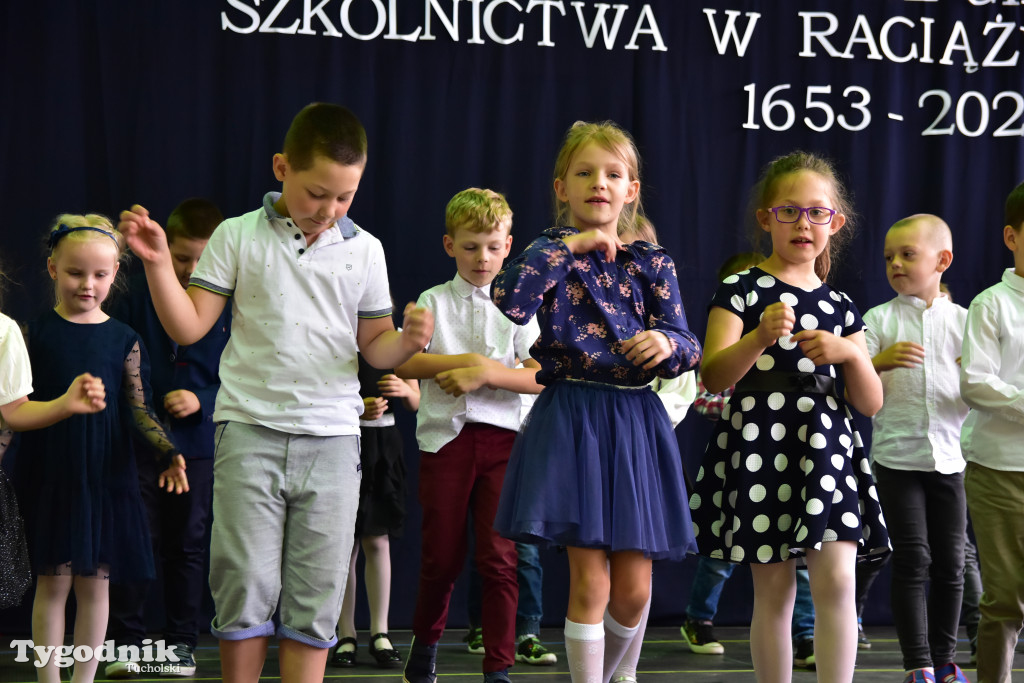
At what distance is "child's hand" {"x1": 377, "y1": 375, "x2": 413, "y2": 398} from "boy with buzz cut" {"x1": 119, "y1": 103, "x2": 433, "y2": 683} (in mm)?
1163

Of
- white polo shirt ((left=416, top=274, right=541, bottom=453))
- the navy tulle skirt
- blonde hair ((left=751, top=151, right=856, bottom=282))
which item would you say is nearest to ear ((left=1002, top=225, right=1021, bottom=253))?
blonde hair ((left=751, top=151, right=856, bottom=282))

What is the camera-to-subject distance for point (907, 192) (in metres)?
5.20

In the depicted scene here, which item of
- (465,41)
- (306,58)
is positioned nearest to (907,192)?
(465,41)

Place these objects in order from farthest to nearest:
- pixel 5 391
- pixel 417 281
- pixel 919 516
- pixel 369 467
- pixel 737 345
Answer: pixel 417 281 < pixel 369 467 < pixel 919 516 < pixel 5 391 < pixel 737 345

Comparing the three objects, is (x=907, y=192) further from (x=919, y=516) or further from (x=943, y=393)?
(x=919, y=516)

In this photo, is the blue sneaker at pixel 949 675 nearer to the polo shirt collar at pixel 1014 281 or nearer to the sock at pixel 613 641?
the polo shirt collar at pixel 1014 281

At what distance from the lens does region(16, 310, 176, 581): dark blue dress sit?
3049 millimetres

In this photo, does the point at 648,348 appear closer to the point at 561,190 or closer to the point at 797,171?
the point at 561,190

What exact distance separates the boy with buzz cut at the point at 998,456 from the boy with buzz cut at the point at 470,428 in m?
1.27

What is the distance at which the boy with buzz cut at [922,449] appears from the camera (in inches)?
134

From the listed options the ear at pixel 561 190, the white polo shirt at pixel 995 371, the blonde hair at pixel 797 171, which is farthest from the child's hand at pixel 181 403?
the white polo shirt at pixel 995 371

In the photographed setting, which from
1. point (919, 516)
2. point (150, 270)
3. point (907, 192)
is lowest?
point (919, 516)

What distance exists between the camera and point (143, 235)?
225 centimetres

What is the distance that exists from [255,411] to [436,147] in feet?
8.77
